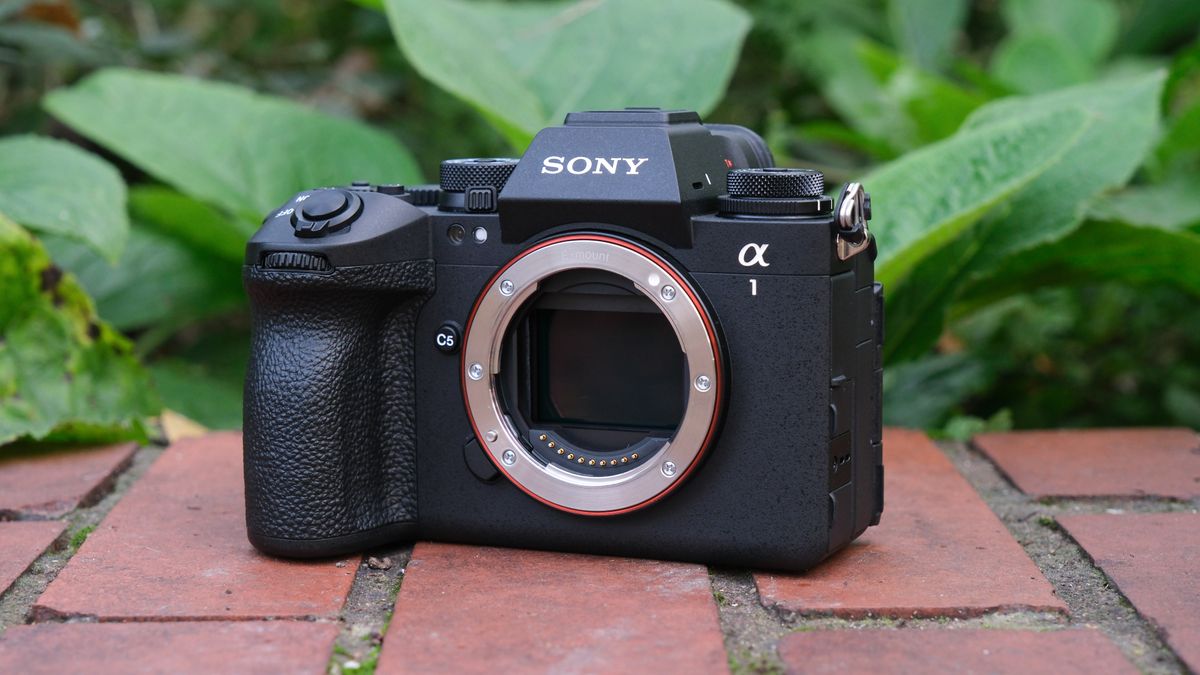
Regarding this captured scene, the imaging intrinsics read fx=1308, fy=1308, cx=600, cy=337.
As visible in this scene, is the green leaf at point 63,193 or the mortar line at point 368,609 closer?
the mortar line at point 368,609

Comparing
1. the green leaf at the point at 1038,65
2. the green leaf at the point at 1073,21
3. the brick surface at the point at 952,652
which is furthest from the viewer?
the green leaf at the point at 1073,21

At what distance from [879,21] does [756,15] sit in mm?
377

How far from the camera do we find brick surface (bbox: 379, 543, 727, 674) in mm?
893

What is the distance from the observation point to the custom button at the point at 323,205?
1.07 m

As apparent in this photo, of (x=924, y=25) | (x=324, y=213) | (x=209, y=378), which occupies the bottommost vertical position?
(x=209, y=378)

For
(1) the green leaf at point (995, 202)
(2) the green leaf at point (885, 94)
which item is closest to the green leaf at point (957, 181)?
(1) the green leaf at point (995, 202)

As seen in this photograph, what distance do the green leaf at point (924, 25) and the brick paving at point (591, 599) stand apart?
122 centimetres

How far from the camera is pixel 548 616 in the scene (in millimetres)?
977

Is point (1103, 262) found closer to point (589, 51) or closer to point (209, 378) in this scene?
point (589, 51)

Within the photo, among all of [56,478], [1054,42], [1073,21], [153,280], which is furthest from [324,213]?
[1073,21]

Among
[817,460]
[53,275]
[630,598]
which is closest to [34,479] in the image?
[53,275]

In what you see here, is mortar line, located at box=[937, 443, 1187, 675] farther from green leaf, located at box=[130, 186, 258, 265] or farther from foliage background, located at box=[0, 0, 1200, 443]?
green leaf, located at box=[130, 186, 258, 265]

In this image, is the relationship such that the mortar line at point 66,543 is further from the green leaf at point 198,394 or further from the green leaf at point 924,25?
the green leaf at point 924,25

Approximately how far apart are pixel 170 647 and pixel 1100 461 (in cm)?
97
